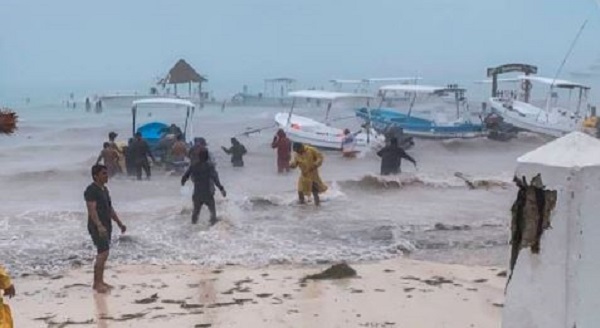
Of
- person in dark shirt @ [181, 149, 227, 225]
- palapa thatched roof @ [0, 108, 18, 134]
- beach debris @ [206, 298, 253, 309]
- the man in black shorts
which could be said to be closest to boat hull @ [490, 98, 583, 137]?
person in dark shirt @ [181, 149, 227, 225]

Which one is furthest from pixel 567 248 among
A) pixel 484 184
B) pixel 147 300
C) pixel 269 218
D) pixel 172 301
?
pixel 484 184

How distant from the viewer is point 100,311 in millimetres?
8461

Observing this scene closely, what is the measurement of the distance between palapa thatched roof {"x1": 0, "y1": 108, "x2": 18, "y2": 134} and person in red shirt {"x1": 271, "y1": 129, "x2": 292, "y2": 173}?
54.6 feet

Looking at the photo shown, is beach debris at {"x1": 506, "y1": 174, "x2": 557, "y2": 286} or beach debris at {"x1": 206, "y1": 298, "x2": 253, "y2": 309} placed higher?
beach debris at {"x1": 506, "y1": 174, "x2": 557, "y2": 286}

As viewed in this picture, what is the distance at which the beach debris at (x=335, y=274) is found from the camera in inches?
383

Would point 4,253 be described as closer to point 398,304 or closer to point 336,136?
point 398,304

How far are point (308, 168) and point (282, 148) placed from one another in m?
6.87

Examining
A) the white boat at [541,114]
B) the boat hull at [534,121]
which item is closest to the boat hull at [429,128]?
the boat hull at [534,121]

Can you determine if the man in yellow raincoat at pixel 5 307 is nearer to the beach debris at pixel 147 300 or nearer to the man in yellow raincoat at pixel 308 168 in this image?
the beach debris at pixel 147 300

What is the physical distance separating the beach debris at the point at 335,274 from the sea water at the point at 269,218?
4.32ft

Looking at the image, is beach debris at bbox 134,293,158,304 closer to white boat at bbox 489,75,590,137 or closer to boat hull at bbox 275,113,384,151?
boat hull at bbox 275,113,384,151

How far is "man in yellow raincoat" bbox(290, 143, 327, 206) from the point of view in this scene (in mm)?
15500

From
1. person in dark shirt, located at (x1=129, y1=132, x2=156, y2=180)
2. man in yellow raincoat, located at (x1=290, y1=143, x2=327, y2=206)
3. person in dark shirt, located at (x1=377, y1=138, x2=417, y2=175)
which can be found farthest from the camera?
person in dark shirt, located at (x1=129, y1=132, x2=156, y2=180)

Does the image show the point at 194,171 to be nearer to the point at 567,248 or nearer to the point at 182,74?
the point at 567,248
